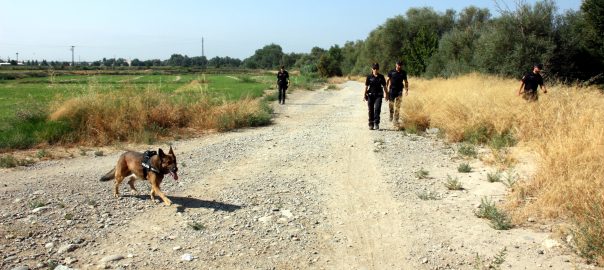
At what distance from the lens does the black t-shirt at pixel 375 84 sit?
1328 centimetres

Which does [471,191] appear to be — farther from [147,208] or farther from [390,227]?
[147,208]

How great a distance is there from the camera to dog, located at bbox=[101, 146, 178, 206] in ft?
20.4

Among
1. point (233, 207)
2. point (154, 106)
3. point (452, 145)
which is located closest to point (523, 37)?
point (452, 145)

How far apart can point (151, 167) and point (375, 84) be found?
8.26 metres

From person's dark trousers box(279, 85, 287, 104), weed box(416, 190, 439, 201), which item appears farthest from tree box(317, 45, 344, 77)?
weed box(416, 190, 439, 201)

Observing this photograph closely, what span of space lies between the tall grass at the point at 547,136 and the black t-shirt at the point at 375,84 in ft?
3.45

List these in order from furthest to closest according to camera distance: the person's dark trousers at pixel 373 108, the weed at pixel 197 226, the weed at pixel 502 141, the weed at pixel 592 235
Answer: the person's dark trousers at pixel 373 108 → the weed at pixel 502 141 → the weed at pixel 197 226 → the weed at pixel 592 235

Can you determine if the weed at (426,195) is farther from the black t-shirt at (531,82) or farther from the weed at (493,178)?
the black t-shirt at (531,82)

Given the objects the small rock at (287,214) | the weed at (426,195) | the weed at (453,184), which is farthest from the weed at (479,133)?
the small rock at (287,214)

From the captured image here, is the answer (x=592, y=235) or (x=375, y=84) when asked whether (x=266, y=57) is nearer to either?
(x=375, y=84)

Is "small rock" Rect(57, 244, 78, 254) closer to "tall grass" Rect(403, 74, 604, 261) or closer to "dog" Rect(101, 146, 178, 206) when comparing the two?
"dog" Rect(101, 146, 178, 206)

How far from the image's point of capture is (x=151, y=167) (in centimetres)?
633

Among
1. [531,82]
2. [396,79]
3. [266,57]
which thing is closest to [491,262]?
[531,82]

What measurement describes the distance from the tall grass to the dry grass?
5.30 m
